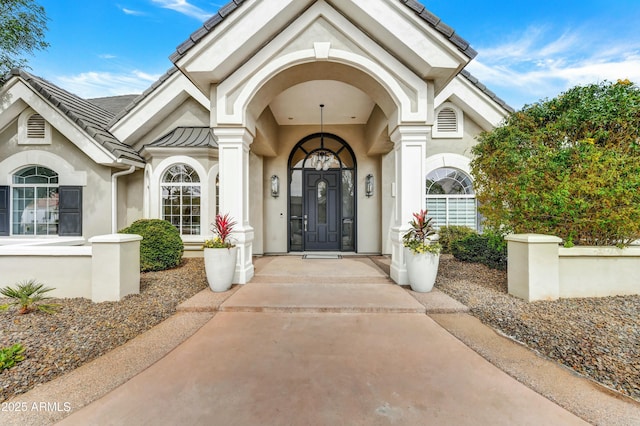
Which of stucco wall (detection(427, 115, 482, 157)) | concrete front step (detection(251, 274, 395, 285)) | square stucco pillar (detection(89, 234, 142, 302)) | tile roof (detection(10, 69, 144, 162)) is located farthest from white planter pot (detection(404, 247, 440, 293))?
tile roof (detection(10, 69, 144, 162))

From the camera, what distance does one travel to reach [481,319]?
366 cm

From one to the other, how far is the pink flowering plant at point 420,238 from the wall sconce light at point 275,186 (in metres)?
4.83

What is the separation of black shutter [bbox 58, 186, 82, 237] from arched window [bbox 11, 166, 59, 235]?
0.28 meters

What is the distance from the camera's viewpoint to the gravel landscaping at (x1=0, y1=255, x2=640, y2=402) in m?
2.47

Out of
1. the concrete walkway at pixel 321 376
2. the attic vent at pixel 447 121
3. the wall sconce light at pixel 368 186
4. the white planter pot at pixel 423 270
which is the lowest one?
the concrete walkway at pixel 321 376

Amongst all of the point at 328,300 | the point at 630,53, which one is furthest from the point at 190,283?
the point at 630,53

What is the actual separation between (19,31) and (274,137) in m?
6.76

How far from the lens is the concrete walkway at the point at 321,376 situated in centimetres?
197

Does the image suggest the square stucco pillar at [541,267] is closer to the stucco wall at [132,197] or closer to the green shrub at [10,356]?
the green shrub at [10,356]

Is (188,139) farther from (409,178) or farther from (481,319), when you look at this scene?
(481,319)

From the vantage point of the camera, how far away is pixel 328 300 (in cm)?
414

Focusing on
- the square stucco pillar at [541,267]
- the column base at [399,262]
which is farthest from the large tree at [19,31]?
the square stucco pillar at [541,267]

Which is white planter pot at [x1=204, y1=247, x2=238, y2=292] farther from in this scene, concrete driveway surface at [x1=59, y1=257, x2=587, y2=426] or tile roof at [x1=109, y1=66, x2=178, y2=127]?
tile roof at [x1=109, y1=66, x2=178, y2=127]

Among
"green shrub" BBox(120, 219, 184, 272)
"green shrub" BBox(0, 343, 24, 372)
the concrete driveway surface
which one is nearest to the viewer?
the concrete driveway surface
